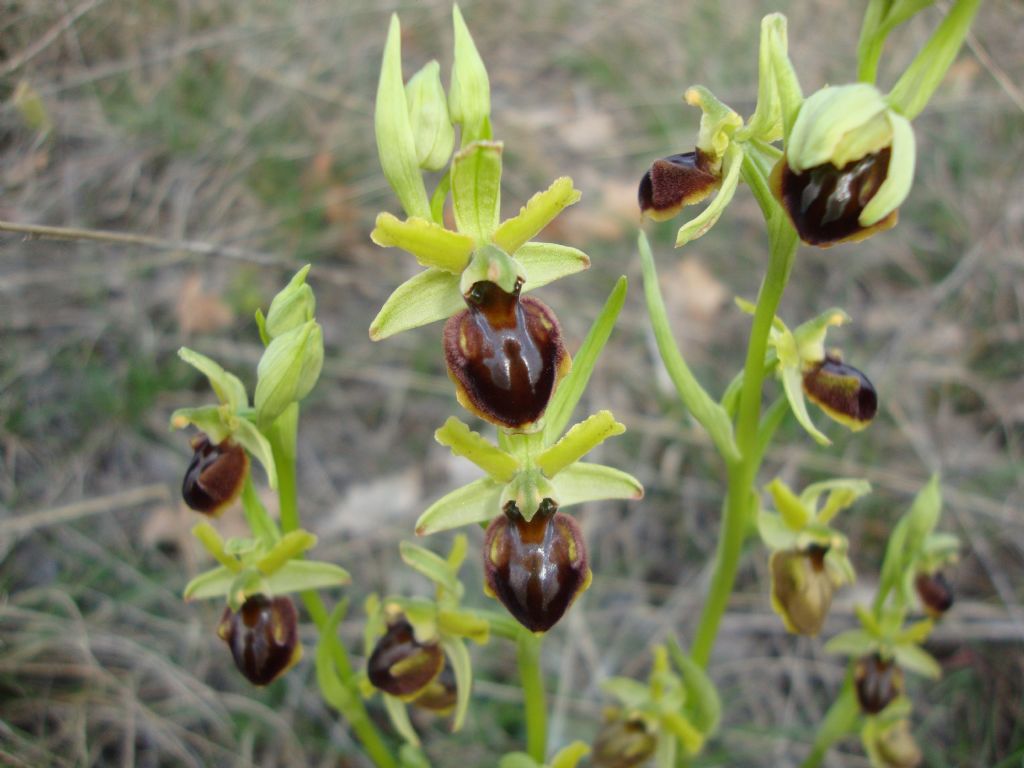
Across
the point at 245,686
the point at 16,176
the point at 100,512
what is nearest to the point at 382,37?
the point at 16,176

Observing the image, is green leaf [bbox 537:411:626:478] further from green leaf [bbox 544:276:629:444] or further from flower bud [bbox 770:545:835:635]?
flower bud [bbox 770:545:835:635]

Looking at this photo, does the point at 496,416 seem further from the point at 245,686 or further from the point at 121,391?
the point at 121,391

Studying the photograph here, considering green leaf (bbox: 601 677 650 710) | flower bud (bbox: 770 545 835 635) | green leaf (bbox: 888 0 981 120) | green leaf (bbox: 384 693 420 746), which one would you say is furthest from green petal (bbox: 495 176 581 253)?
green leaf (bbox: 601 677 650 710)

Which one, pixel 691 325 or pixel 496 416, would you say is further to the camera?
pixel 691 325

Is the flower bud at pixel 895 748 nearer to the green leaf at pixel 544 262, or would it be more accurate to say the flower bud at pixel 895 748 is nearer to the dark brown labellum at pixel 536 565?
the dark brown labellum at pixel 536 565

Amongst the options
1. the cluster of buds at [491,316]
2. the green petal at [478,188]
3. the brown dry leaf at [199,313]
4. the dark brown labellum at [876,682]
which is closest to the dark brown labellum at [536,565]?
the cluster of buds at [491,316]

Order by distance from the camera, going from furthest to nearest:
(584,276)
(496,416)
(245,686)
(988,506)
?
(584,276) < (988,506) < (245,686) < (496,416)

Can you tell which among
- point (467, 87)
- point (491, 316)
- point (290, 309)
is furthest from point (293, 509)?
point (467, 87)
